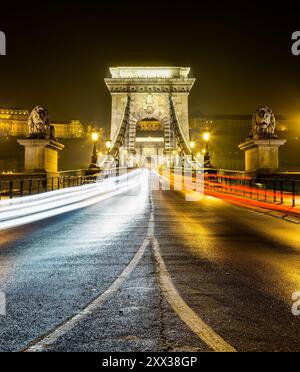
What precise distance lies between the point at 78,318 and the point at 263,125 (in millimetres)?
22923

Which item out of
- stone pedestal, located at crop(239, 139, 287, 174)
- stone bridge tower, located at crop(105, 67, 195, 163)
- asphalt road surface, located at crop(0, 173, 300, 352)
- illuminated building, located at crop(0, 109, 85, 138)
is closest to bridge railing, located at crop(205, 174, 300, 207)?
stone pedestal, located at crop(239, 139, 287, 174)

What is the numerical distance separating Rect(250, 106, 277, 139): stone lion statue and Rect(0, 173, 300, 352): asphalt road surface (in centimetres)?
1591

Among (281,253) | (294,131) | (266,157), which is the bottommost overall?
(281,253)

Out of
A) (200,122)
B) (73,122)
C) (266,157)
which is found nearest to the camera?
(266,157)

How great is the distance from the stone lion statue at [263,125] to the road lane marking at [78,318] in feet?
66.6

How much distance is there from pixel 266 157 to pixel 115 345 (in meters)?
22.3

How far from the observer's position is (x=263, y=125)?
82.2ft

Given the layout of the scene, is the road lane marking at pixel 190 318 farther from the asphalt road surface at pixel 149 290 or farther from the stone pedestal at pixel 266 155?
the stone pedestal at pixel 266 155

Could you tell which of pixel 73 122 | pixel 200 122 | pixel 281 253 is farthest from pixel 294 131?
pixel 281 253

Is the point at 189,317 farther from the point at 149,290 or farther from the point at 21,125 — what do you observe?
the point at 21,125

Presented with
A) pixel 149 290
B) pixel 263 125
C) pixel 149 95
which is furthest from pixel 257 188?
pixel 149 95

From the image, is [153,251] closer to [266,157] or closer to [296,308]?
[296,308]

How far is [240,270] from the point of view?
6.00 metres
